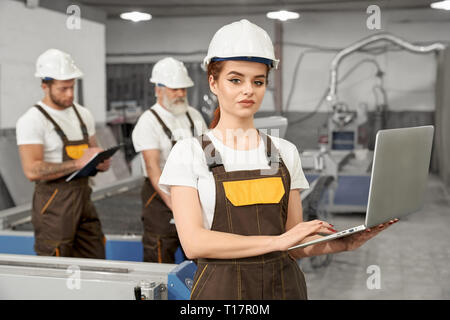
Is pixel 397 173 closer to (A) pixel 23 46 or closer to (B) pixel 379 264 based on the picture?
(B) pixel 379 264

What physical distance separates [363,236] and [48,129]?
5.85 feet

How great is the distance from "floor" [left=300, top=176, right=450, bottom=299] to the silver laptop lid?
2.51 meters

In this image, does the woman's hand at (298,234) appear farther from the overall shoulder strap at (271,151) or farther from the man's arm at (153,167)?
the man's arm at (153,167)

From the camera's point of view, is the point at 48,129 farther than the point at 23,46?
No

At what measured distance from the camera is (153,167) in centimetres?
270

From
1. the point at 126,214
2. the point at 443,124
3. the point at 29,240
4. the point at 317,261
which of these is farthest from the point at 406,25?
the point at 29,240

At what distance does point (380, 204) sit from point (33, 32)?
5146 mm

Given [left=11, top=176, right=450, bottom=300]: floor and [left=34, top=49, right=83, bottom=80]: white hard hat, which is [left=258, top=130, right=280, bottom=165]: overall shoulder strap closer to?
[left=34, top=49, right=83, bottom=80]: white hard hat

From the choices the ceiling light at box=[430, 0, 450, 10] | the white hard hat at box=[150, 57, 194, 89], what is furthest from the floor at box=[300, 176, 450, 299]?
the ceiling light at box=[430, 0, 450, 10]

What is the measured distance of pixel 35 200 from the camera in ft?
8.43

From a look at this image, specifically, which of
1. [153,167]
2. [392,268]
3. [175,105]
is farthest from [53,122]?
[392,268]

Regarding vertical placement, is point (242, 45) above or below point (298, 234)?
above

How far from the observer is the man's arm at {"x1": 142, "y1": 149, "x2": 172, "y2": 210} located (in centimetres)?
267
